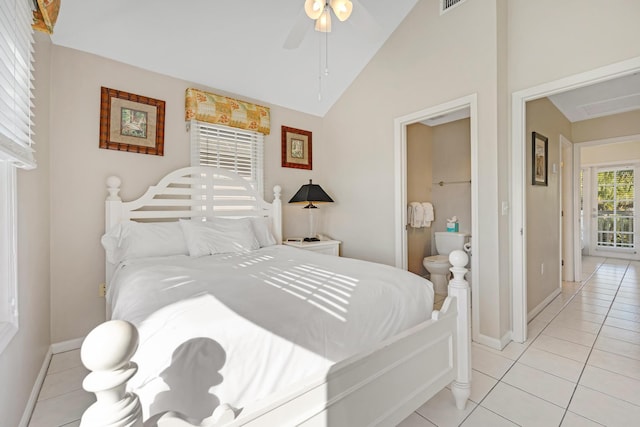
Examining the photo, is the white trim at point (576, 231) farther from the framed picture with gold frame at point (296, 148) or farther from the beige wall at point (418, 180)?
the framed picture with gold frame at point (296, 148)

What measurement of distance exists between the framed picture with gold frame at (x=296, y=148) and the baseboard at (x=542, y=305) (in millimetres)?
2945

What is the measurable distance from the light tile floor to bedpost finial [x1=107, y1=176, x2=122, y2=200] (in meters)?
1.26

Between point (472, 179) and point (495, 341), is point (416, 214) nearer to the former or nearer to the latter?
point (472, 179)

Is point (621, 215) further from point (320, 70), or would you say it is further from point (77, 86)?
point (77, 86)

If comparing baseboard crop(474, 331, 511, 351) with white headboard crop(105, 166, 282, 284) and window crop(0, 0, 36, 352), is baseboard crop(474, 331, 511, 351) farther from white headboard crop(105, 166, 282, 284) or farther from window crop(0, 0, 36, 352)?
window crop(0, 0, 36, 352)

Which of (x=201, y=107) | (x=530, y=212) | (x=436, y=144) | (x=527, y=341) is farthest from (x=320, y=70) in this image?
(x=527, y=341)

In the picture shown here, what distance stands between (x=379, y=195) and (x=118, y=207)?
98.8 inches

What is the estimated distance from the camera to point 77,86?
2.34 meters

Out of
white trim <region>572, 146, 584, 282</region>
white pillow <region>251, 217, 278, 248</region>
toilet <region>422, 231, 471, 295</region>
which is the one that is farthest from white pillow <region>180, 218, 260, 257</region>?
white trim <region>572, 146, 584, 282</region>

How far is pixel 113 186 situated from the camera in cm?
240

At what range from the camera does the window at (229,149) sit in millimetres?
2963

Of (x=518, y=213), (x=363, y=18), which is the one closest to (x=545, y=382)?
(x=518, y=213)

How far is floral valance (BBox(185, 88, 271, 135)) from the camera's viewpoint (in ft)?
9.33

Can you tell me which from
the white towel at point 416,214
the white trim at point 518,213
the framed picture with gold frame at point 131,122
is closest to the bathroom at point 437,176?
the white towel at point 416,214
